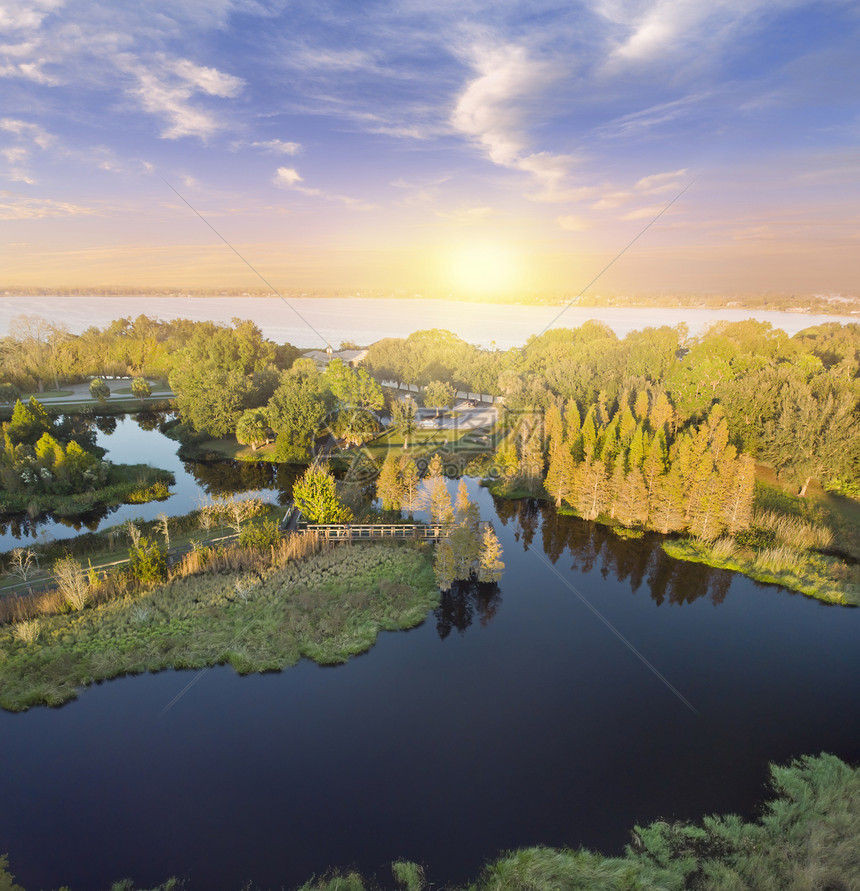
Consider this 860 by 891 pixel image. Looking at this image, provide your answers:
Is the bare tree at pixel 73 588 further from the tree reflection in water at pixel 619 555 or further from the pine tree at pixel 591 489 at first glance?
the pine tree at pixel 591 489

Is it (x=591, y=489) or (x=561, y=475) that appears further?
(x=561, y=475)

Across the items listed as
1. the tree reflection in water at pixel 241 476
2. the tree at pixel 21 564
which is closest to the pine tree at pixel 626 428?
the tree reflection in water at pixel 241 476

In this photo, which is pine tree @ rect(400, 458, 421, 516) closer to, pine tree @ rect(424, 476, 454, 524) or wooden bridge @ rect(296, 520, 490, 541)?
wooden bridge @ rect(296, 520, 490, 541)

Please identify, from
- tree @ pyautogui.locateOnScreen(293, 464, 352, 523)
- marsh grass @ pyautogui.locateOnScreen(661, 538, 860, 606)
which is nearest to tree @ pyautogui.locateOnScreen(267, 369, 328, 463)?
tree @ pyautogui.locateOnScreen(293, 464, 352, 523)

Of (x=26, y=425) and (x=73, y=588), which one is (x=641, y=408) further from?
(x=26, y=425)

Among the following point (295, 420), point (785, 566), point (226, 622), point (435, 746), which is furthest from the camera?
point (295, 420)

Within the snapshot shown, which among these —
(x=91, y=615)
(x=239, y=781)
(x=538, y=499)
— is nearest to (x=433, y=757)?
(x=239, y=781)

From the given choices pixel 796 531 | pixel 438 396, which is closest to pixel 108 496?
pixel 438 396
